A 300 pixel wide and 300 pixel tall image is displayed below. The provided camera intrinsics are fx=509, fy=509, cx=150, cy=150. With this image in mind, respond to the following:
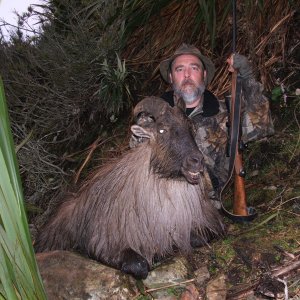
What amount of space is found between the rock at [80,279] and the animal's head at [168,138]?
878 millimetres

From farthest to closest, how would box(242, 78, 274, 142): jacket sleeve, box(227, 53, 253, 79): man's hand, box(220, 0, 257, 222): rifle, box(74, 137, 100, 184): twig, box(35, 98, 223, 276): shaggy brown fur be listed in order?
box(74, 137, 100, 184): twig, box(242, 78, 274, 142): jacket sleeve, box(227, 53, 253, 79): man's hand, box(220, 0, 257, 222): rifle, box(35, 98, 223, 276): shaggy brown fur

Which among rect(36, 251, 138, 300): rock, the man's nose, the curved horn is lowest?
rect(36, 251, 138, 300): rock

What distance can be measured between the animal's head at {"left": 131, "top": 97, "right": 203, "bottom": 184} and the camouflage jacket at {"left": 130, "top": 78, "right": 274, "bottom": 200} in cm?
119

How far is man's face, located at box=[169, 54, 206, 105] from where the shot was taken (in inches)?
212

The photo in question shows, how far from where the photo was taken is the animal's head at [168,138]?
379 centimetres

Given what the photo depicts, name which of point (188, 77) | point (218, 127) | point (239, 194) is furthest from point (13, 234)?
point (188, 77)

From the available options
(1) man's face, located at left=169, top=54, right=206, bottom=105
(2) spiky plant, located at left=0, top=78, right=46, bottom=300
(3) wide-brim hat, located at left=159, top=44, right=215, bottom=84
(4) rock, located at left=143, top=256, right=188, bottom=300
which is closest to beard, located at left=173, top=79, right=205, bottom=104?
(1) man's face, located at left=169, top=54, right=206, bottom=105

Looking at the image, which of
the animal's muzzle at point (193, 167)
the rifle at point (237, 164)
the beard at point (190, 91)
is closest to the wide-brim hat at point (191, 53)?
the beard at point (190, 91)

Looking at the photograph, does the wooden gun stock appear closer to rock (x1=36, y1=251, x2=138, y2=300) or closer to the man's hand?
the man's hand

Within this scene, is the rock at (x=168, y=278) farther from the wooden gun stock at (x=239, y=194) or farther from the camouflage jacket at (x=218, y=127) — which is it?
the camouflage jacket at (x=218, y=127)

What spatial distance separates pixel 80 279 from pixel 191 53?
9.71 feet

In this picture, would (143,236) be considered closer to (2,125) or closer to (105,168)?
(105,168)

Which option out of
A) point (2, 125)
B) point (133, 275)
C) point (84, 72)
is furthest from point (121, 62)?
point (2, 125)

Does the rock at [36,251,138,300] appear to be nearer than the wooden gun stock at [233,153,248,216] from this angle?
Yes
